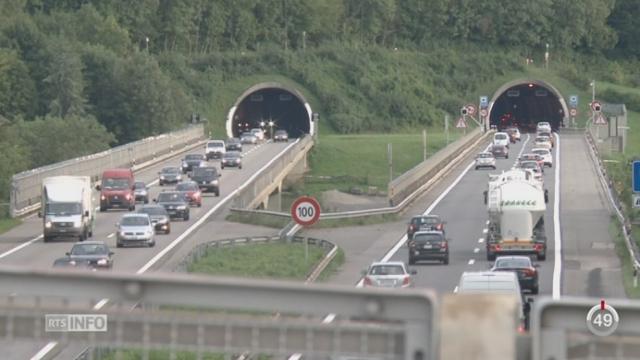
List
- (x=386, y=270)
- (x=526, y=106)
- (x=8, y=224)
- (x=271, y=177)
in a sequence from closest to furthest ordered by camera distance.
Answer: (x=386, y=270)
(x=8, y=224)
(x=271, y=177)
(x=526, y=106)

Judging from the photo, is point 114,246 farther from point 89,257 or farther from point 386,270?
point 386,270

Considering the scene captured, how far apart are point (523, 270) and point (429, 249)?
8.86 metres

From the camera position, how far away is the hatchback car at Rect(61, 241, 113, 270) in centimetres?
4534

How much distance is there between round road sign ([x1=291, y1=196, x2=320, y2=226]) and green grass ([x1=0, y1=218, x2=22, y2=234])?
22.1 metres

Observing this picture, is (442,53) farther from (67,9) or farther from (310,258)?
(310,258)

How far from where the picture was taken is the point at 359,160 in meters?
108

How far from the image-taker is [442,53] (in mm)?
157625

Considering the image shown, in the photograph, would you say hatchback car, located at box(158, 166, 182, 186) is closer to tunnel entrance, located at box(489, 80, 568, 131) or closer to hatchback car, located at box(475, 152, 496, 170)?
hatchback car, located at box(475, 152, 496, 170)

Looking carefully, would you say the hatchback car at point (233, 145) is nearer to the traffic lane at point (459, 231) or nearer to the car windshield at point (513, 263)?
the traffic lane at point (459, 231)

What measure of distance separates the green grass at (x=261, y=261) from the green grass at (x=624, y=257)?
26.6 ft

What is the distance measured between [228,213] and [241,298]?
6373 centimetres

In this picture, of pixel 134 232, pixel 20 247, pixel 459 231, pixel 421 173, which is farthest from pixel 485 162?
pixel 20 247

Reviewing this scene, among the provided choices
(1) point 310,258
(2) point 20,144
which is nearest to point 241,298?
(1) point 310,258

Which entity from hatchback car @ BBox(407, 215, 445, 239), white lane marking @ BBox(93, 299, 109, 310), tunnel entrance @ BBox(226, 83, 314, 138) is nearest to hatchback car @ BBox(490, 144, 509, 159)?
tunnel entrance @ BBox(226, 83, 314, 138)
